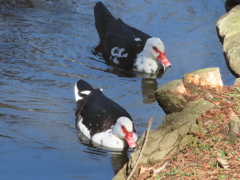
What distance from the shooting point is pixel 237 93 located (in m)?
5.77

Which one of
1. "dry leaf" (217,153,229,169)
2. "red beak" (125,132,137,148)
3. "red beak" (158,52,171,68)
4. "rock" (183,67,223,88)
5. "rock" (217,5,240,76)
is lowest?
"red beak" (158,52,171,68)

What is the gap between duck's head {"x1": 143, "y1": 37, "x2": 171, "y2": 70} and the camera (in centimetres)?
920

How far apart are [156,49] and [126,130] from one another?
3.04 meters

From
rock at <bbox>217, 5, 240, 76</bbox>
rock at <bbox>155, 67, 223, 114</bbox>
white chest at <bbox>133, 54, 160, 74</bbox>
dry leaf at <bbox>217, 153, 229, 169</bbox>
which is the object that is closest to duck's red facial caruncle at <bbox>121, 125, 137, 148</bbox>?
rock at <bbox>155, 67, 223, 114</bbox>

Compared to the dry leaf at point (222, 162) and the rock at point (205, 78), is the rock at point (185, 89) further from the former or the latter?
the dry leaf at point (222, 162)

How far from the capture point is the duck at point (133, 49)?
Result: 30.5 feet

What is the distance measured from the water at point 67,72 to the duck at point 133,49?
0.22 meters

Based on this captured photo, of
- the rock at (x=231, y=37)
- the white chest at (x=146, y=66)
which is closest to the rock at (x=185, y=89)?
the rock at (x=231, y=37)

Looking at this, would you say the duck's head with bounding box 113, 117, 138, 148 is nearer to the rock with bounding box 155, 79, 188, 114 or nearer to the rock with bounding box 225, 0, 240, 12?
the rock with bounding box 155, 79, 188, 114

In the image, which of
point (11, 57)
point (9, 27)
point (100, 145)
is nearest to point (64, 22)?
point (9, 27)

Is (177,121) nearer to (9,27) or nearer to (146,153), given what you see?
(146,153)

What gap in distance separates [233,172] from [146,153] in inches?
35.3

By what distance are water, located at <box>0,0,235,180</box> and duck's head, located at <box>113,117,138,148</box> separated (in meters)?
0.20

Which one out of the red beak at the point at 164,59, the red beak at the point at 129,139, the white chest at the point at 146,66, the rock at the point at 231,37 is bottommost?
the white chest at the point at 146,66
